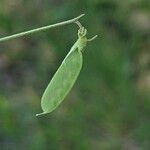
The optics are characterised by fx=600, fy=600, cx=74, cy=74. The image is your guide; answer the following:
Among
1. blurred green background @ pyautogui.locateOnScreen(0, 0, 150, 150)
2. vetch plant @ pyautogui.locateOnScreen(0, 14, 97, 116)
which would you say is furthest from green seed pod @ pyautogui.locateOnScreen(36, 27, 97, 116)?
blurred green background @ pyautogui.locateOnScreen(0, 0, 150, 150)

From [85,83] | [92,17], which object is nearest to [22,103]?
[85,83]

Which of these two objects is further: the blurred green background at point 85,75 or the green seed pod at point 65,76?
the blurred green background at point 85,75

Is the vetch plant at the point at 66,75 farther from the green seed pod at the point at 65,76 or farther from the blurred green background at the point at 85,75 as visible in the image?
the blurred green background at the point at 85,75

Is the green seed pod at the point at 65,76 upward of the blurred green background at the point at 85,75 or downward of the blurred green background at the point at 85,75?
downward

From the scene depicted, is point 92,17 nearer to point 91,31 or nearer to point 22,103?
point 91,31

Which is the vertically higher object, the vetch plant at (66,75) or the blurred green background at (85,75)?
the blurred green background at (85,75)

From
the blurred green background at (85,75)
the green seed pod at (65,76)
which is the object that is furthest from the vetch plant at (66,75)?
the blurred green background at (85,75)

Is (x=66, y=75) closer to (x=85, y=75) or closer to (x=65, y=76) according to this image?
(x=65, y=76)

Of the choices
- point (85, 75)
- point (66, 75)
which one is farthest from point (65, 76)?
point (85, 75)
